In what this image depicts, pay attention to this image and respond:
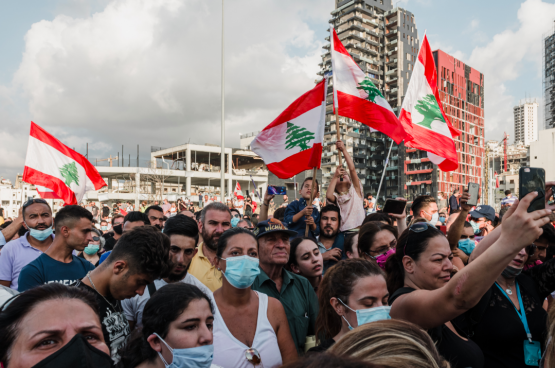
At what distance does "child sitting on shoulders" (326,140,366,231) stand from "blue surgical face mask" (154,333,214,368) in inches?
148

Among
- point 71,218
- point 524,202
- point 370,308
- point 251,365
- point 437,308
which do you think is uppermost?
point 524,202

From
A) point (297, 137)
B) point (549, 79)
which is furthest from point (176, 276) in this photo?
point (549, 79)

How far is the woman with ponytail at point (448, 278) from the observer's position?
1746 millimetres

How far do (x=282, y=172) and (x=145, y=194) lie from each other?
5337cm

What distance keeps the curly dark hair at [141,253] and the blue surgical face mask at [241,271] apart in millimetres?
537

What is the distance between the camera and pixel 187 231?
400 cm

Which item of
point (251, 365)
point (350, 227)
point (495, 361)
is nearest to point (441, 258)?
point (495, 361)

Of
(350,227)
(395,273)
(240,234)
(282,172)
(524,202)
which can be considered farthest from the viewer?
(282,172)

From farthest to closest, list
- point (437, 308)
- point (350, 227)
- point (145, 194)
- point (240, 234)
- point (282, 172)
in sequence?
1. point (145, 194)
2. point (282, 172)
3. point (350, 227)
4. point (240, 234)
5. point (437, 308)

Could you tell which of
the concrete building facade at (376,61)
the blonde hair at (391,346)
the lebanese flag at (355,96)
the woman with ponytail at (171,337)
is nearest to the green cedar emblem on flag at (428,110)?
the lebanese flag at (355,96)

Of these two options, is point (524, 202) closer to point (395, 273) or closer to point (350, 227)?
point (395, 273)

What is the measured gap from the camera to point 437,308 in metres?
2.03

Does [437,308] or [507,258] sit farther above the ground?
[507,258]

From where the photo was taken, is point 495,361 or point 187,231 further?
point 187,231
